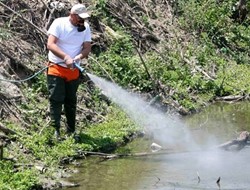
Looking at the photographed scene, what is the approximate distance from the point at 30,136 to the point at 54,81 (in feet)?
2.54

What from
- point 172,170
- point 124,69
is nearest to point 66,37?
point 172,170

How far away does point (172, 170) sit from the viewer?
8039 mm

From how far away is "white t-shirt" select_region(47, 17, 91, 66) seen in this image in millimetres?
8773

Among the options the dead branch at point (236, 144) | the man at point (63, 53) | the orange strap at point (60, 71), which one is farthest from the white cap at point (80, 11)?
the dead branch at point (236, 144)

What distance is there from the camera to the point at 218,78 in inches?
563

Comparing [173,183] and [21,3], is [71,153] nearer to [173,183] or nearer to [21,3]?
[173,183]

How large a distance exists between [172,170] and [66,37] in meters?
2.21

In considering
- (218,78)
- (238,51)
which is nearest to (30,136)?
(218,78)

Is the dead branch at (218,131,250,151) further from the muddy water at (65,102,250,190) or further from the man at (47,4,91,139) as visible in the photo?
the man at (47,4,91,139)

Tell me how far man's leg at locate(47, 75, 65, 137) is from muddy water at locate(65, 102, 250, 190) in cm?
68

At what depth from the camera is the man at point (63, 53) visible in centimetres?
871

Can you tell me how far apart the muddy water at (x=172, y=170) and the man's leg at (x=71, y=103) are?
0.74 metres

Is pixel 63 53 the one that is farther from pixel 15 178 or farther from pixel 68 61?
pixel 15 178

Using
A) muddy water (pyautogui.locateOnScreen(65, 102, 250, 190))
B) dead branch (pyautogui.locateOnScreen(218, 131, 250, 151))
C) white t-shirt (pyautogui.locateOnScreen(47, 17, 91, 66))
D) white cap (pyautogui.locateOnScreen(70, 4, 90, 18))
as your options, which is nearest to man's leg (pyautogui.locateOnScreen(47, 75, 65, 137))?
white t-shirt (pyautogui.locateOnScreen(47, 17, 91, 66))
